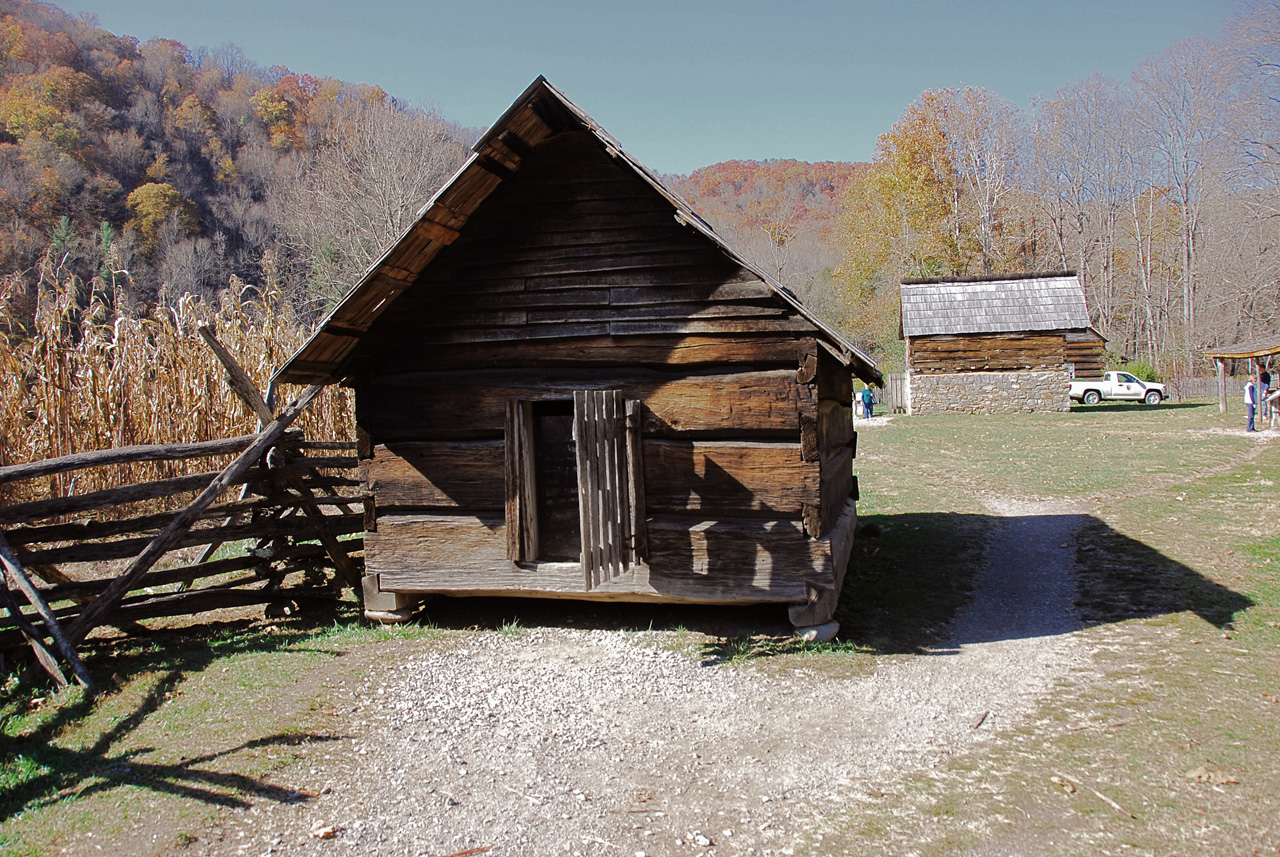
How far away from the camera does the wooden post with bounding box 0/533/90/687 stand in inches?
225

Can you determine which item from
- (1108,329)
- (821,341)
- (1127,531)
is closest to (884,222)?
(1108,329)

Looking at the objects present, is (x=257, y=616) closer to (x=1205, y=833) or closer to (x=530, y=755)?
(x=530, y=755)

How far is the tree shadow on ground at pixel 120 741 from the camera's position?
4414 mm

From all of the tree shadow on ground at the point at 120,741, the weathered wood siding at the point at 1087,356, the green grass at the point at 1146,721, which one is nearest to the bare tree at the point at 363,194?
the tree shadow on ground at the point at 120,741

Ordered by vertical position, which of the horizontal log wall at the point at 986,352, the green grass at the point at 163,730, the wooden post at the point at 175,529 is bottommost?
the green grass at the point at 163,730

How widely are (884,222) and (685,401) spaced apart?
164 feet

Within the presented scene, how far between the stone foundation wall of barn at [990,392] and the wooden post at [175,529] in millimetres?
28953

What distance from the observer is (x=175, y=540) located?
674 cm

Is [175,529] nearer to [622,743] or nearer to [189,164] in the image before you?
[622,743]

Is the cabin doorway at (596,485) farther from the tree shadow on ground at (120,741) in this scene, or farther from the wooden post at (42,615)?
the wooden post at (42,615)

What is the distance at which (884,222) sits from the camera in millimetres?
52281

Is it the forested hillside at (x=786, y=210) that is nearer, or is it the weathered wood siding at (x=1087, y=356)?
the weathered wood siding at (x=1087, y=356)

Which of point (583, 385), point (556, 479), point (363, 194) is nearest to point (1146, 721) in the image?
point (583, 385)

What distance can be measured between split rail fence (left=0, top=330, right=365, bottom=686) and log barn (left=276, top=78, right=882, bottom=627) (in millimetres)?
865
